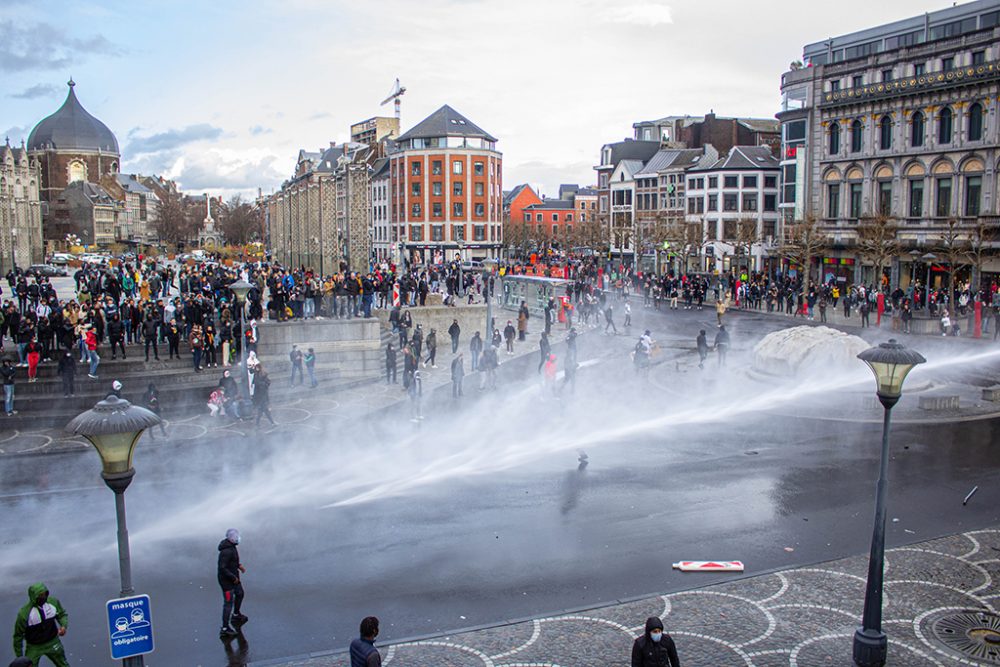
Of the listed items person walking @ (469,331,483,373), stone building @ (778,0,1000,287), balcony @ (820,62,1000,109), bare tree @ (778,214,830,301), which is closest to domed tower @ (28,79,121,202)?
stone building @ (778,0,1000,287)

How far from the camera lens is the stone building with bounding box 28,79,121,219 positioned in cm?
14838

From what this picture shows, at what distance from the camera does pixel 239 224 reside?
5925 inches

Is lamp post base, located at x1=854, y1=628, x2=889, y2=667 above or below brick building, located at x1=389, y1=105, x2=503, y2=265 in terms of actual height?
below

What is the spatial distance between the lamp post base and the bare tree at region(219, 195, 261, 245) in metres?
150

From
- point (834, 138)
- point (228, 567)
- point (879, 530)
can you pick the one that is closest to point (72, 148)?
point (834, 138)

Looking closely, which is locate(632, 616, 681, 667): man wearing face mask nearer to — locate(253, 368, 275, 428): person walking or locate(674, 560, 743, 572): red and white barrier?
locate(674, 560, 743, 572): red and white barrier

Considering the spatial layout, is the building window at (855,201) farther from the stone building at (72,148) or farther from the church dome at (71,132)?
the church dome at (71,132)

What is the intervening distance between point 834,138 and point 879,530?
5337 cm

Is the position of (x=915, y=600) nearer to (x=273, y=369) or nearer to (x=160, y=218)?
(x=273, y=369)

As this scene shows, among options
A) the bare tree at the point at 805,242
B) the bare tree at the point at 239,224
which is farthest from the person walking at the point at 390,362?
the bare tree at the point at 239,224

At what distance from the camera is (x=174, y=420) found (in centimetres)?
2370

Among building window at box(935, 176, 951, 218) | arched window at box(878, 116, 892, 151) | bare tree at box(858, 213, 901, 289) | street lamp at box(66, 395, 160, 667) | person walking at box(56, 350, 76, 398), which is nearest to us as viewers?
street lamp at box(66, 395, 160, 667)

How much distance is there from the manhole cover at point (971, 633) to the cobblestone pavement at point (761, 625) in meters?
0.08

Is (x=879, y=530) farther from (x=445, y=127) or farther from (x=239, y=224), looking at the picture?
(x=239, y=224)
